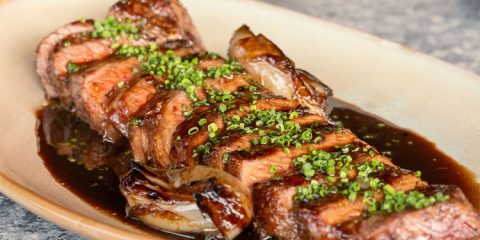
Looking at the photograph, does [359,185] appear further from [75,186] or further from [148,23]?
[148,23]

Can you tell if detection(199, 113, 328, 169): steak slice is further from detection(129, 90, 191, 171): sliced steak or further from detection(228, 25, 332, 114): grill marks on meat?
detection(228, 25, 332, 114): grill marks on meat

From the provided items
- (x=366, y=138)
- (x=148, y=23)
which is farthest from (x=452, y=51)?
(x=148, y=23)

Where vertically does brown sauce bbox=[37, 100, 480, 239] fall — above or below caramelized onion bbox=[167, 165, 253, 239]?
below

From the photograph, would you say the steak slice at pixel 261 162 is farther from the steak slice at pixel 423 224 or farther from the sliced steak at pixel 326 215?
the steak slice at pixel 423 224

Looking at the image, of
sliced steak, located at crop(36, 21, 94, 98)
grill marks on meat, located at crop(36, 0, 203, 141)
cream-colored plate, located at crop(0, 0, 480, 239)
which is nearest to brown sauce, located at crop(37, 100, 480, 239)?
cream-colored plate, located at crop(0, 0, 480, 239)

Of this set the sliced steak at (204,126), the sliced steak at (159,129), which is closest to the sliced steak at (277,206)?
the sliced steak at (204,126)

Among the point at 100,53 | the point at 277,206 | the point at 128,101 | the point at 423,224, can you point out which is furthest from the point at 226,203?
the point at 100,53

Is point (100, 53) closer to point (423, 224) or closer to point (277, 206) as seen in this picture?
point (277, 206)
